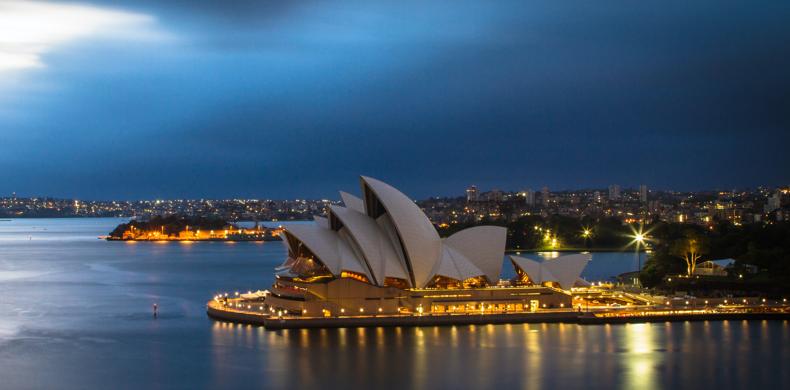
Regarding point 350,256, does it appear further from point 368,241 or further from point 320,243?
point 320,243

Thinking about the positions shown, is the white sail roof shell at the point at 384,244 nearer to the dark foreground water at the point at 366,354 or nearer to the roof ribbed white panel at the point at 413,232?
the roof ribbed white panel at the point at 413,232

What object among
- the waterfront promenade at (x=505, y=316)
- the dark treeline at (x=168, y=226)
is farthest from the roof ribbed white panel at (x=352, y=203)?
the dark treeline at (x=168, y=226)

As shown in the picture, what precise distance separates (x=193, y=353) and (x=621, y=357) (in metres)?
15.5

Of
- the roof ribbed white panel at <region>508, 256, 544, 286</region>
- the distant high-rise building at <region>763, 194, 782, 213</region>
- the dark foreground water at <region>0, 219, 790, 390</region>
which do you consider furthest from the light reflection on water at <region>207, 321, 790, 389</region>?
the distant high-rise building at <region>763, 194, 782, 213</region>

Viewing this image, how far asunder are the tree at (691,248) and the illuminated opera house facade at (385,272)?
12351 mm

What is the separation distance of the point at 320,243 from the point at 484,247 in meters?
8.18

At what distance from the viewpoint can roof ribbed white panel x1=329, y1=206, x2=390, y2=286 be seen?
93.6 feet

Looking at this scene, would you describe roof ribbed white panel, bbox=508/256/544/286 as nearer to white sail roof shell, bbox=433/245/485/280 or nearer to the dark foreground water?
white sail roof shell, bbox=433/245/485/280

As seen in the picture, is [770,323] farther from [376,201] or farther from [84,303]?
[84,303]

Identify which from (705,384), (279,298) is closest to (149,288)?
(279,298)

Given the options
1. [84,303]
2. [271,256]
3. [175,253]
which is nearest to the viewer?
[84,303]

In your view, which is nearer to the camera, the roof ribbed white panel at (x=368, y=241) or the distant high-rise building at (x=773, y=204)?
the roof ribbed white panel at (x=368, y=241)

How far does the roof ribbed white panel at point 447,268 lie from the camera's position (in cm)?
2925

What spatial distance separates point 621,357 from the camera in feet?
76.6
